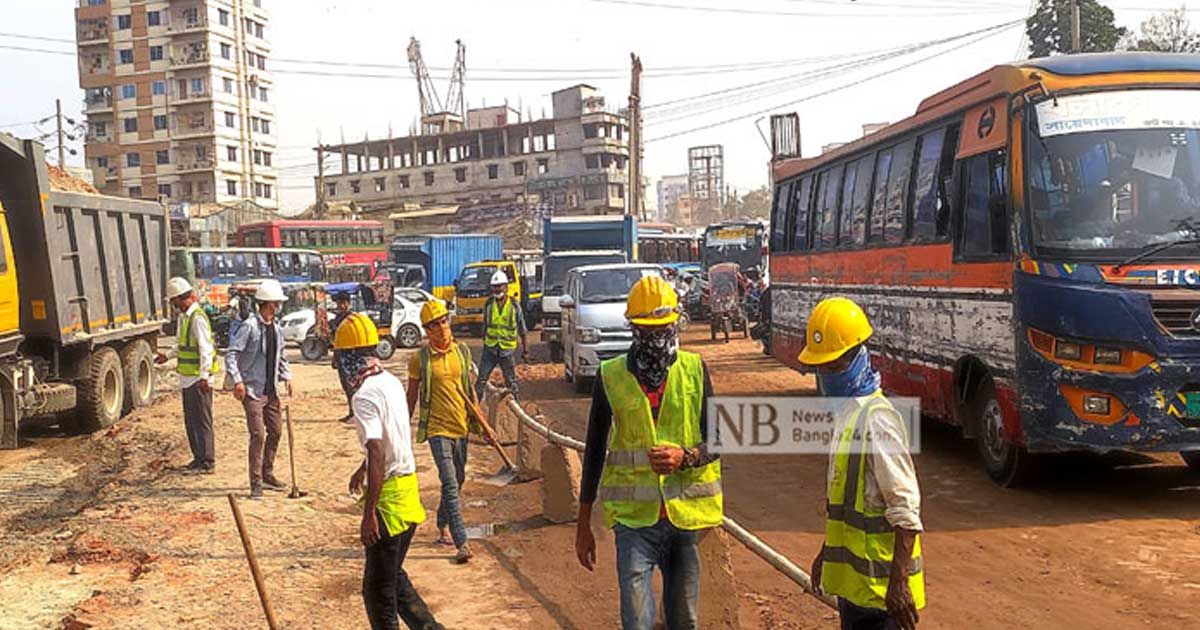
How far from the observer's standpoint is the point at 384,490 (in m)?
4.74

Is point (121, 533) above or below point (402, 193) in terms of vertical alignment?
below

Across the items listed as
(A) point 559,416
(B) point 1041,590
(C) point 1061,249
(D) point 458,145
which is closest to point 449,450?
(B) point 1041,590

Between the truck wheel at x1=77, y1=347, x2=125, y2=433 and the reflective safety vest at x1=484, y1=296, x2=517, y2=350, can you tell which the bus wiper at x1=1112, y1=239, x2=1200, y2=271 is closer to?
the reflective safety vest at x1=484, y1=296, x2=517, y2=350

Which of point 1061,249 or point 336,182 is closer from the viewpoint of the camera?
point 1061,249

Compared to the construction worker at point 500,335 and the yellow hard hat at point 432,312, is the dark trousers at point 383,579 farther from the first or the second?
the construction worker at point 500,335

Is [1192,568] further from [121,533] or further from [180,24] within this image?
[180,24]

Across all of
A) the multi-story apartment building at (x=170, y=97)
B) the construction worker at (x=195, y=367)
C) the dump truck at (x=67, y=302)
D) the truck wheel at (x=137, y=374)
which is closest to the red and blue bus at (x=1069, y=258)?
the construction worker at (x=195, y=367)

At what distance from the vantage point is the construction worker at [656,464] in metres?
3.83

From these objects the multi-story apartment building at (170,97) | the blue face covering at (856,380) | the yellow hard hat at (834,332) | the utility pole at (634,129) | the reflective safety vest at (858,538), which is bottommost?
the reflective safety vest at (858,538)

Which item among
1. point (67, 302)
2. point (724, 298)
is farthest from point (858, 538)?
point (724, 298)

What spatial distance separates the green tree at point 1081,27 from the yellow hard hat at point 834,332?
34797 millimetres

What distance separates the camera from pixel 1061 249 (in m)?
7.31

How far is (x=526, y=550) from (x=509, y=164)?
73.1m

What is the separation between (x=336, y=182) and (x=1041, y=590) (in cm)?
8683
